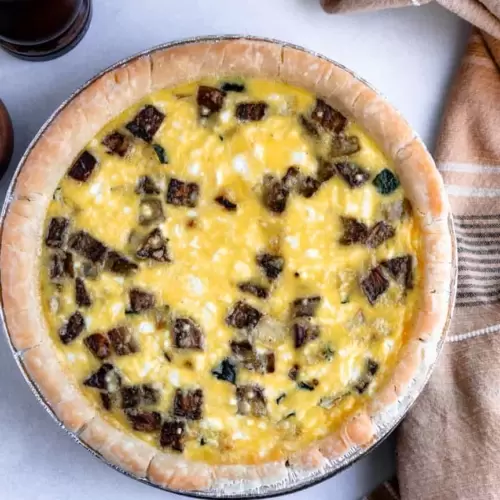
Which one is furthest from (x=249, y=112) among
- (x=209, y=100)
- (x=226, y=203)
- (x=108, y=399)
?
(x=108, y=399)

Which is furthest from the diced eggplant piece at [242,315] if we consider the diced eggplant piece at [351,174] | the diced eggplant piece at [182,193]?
the diced eggplant piece at [351,174]

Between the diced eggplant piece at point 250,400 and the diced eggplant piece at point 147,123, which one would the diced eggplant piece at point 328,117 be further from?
the diced eggplant piece at point 250,400

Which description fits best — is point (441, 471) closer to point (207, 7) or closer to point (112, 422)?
point (112, 422)

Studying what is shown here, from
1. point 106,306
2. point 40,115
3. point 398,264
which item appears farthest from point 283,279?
point 40,115

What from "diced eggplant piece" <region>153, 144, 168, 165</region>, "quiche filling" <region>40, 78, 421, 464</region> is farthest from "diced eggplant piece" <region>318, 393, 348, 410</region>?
"diced eggplant piece" <region>153, 144, 168, 165</region>

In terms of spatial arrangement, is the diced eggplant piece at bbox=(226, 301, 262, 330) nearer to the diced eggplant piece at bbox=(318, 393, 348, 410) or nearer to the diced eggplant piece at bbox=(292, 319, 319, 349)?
the diced eggplant piece at bbox=(292, 319, 319, 349)

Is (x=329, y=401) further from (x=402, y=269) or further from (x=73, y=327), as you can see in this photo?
(x=73, y=327)
